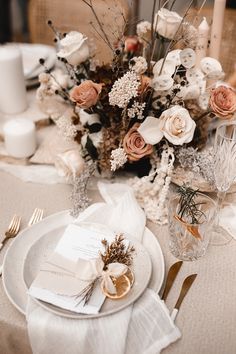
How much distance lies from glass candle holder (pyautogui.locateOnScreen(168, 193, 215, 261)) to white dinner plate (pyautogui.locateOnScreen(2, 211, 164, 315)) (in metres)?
0.04

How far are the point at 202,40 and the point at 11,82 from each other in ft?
1.98

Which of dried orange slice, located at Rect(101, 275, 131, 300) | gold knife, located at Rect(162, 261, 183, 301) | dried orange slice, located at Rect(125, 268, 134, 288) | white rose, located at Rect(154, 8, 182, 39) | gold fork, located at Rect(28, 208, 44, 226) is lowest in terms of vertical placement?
gold knife, located at Rect(162, 261, 183, 301)

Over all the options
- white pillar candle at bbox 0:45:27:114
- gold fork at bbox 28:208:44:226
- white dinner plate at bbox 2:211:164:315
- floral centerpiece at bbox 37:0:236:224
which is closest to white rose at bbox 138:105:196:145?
floral centerpiece at bbox 37:0:236:224

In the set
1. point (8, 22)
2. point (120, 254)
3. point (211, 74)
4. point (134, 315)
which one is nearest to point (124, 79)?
point (211, 74)

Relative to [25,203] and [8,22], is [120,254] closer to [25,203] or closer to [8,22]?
[25,203]

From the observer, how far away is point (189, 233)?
2.83 feet

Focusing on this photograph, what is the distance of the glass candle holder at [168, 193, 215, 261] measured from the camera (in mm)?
857

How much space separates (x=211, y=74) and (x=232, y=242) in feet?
1.35

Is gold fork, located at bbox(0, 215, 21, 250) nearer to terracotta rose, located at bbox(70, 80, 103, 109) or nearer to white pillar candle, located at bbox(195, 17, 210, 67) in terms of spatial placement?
terracotta rose, located at bbox(70, 80, 103, 109)

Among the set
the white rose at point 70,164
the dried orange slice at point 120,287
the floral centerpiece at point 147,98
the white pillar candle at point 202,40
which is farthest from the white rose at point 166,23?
the dried orange slice at point 120,287

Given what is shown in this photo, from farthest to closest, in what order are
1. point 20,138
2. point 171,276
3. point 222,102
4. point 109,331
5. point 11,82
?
point 11,82 < point 20,138 < point 222,102 < point 171,276 < point 109,331

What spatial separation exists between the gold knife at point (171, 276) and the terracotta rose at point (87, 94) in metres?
0.40

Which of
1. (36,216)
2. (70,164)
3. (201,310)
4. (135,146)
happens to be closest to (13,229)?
(36,216)

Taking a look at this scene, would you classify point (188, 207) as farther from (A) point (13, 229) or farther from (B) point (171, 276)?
(A) point (13, 229)
